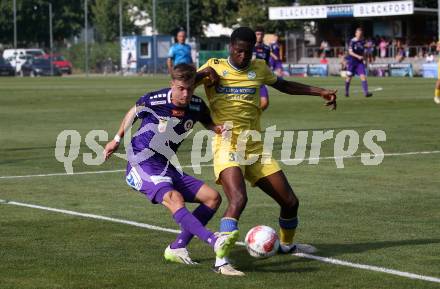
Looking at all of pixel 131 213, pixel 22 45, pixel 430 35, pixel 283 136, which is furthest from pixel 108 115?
pixel 22 45

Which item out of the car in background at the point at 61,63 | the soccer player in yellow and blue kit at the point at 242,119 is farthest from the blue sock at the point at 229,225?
the car in background at the point at 61,63

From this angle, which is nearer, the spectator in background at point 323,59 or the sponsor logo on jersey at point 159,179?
the sponsor logo on jersey at point 159,179

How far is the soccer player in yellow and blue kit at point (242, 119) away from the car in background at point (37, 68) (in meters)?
78.8

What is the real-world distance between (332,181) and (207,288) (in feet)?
22.9

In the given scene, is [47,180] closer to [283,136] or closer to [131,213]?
[131,213]

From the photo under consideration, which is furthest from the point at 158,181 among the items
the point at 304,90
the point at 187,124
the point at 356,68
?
the point at 356,68

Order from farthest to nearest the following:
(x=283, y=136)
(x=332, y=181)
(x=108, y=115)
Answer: (x=108, y=115)
(x=283, y=136)
(x=332, y=181)

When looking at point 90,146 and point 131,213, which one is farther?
point 90,146

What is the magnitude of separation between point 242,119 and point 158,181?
104 centimetres

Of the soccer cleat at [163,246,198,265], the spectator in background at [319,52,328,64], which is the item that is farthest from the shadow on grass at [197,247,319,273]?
the spectator in background at [319,52,328,64]

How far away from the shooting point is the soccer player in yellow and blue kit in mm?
9430

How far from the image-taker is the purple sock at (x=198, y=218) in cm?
932

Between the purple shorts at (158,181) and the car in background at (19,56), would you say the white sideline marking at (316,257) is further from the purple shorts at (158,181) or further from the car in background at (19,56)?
the car in background at (19,56)

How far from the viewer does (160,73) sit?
86.2m
